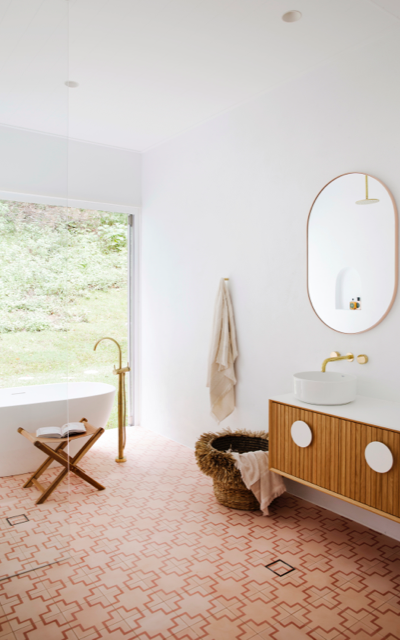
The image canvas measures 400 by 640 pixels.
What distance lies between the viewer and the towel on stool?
114 inches

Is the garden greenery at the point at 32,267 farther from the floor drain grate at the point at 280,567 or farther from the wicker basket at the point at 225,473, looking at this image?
the floor drain grate at the point at 280,567

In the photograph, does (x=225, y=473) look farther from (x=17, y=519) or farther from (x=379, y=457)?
(x=17, y=519)

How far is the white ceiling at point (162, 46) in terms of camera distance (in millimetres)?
2365

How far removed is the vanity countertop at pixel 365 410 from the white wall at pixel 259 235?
0.36 ft

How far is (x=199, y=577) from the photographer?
92.0 inches

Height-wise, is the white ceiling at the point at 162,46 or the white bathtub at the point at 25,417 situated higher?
the white ceiling at the point at 162,46

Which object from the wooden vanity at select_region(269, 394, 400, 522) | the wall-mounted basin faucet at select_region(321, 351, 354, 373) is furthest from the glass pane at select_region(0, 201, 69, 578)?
the wall-mounted basin faucet at select_region(321, 351, 354, 373)

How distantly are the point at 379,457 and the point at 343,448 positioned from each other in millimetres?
207

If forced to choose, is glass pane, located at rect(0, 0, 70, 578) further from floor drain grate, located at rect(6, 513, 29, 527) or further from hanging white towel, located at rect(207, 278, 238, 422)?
hanging white towel, located at rect(207, 278, 238, 422)

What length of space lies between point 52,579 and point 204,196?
9.53 ft

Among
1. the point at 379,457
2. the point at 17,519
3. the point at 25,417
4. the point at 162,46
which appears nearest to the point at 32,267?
the point at 25,417

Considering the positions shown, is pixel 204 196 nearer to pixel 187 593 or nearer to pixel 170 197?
pixel 170 197

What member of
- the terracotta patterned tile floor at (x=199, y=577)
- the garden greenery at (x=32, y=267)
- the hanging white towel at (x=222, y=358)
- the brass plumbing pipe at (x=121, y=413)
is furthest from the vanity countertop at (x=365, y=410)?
the brass plumbing pipe at (x=121, y=413)

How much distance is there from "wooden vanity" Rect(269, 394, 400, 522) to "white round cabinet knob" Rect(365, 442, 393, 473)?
0.02m
